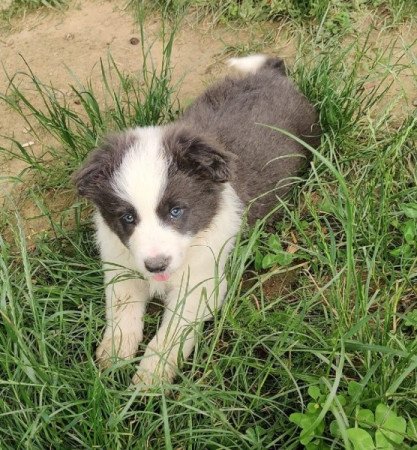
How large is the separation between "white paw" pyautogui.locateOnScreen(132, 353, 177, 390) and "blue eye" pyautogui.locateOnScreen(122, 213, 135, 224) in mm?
601

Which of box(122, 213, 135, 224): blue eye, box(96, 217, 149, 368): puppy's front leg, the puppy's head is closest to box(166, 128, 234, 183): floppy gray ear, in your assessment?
the puppy's head

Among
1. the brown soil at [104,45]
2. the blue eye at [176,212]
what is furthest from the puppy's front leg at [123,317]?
the brown soil at [104,45]

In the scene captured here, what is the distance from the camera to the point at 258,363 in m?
2.71

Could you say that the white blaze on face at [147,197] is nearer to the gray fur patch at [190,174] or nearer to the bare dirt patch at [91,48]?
the gray fur patch at [190,174]

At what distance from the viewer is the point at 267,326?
277cm

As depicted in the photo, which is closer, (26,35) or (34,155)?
(34,155)

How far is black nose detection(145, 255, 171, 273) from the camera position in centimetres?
259

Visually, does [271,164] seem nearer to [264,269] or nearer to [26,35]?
[264,269]

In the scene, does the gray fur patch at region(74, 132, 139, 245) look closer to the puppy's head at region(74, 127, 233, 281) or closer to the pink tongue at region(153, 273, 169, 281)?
the puppy's head at region(74, 127, 233, 281)

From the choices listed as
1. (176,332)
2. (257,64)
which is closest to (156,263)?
(176,332)

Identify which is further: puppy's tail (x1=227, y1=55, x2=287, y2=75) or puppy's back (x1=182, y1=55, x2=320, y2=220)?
puppy's tail (x1=227, y1=55, x2=287, y2=75)

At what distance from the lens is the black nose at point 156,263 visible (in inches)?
102

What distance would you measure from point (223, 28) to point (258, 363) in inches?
122

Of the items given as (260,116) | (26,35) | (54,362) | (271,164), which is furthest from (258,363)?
(26,35)
